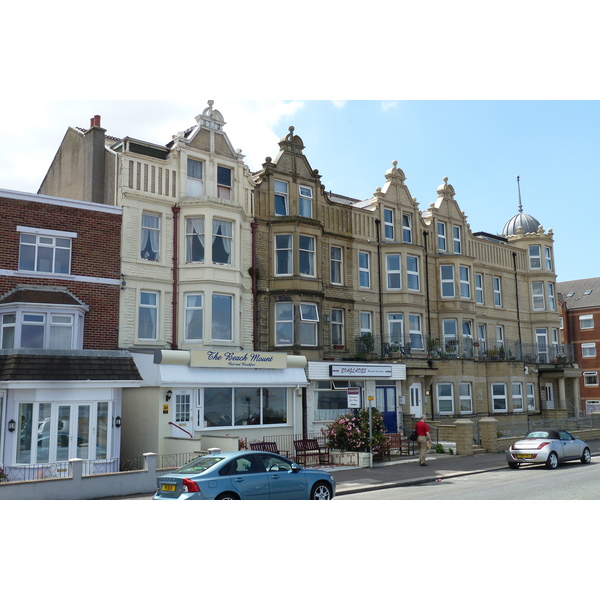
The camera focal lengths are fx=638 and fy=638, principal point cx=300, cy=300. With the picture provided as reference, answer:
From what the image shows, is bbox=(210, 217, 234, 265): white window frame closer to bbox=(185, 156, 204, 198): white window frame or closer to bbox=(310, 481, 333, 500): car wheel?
bbox=(185, 156, 204, 198): white window frame

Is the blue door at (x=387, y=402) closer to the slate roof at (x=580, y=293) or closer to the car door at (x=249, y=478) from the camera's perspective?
the car door at (x=249, y=478)

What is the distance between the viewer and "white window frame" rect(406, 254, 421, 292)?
32.8m

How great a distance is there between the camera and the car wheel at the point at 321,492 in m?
14.4

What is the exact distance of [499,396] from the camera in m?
35.1

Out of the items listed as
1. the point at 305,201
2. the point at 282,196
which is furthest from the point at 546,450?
the point at 282,196

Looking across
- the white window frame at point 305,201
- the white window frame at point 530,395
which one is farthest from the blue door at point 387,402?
the white window frame at point 530,395

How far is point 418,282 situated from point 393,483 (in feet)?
53.1

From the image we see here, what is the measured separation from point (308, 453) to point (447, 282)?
50.0 feet

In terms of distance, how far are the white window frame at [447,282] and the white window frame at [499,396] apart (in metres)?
5.52

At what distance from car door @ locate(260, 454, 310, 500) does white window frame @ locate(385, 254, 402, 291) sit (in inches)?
762

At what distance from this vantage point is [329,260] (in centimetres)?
2989

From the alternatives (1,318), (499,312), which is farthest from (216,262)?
(499,312)

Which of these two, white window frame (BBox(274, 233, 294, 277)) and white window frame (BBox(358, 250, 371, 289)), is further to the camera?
white window frame (BBox(358, 250, 371, 289))

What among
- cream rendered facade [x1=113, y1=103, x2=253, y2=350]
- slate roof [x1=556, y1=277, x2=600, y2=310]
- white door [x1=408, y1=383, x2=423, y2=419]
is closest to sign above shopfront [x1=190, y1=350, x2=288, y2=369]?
cream rendered facade [x1=113, y1=103, x2=253, y2=350]
